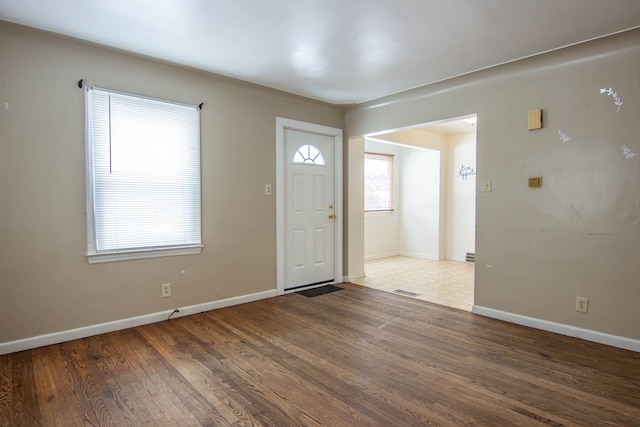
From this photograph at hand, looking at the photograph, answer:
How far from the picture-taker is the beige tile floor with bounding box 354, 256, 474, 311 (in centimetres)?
416

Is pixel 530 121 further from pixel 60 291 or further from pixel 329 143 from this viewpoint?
pixel 60 291

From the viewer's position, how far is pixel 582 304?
9.61 feet

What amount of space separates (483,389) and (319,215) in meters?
2.92

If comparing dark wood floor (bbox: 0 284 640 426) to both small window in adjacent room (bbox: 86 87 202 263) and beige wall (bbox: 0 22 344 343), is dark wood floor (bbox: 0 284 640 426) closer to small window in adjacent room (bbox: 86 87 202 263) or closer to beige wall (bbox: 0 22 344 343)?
beige wall (bbox: 0 22 344 343)

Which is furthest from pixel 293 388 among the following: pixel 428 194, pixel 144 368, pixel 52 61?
pixel 428 194

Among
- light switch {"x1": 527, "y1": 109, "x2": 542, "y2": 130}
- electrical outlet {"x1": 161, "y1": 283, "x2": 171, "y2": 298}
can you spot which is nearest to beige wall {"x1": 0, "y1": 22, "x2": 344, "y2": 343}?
electrical outlet {"x1": 161, "y1": 283, "x2": 171, "y2": 298}

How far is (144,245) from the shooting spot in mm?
3213

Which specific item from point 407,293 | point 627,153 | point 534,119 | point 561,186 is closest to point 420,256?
point 407,293

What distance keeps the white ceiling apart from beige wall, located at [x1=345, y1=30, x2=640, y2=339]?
0.93 feet

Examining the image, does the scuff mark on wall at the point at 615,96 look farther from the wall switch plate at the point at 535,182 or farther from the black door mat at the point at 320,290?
the black door mat at the point at 320,290

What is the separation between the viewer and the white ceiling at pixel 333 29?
2256mm

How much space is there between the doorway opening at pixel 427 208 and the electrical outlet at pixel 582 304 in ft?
8.66

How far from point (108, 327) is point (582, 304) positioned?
13.2 ft

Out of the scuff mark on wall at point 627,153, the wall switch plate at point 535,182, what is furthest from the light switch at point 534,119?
the scuff mark on wall at point 627,153
